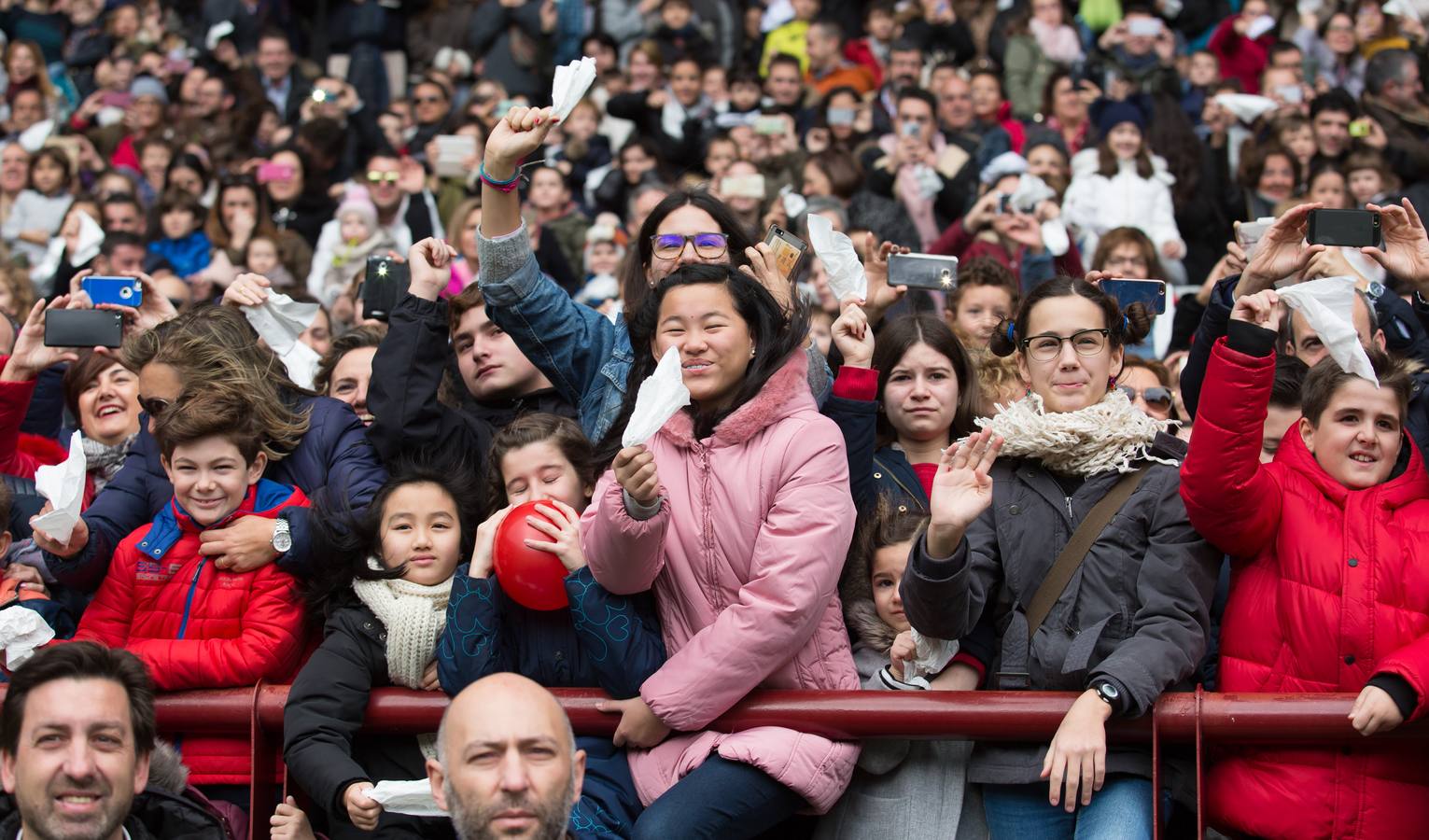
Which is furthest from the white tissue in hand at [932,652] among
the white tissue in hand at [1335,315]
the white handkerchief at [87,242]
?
the white handkerchief at [87,242]

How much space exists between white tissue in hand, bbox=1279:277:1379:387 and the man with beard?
9.85 ft

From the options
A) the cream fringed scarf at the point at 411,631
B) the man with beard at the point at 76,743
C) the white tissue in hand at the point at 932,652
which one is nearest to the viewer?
the man with beard at the point at 76,743

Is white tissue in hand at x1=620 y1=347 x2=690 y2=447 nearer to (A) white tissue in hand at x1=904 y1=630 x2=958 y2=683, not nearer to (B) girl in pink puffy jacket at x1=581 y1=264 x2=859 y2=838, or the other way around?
(B) girl in pink puffy jacket at x1=581 y1=264 x2=859 y2=838

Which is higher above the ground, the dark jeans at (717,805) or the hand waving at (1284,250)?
the hand waving at (1284,250)

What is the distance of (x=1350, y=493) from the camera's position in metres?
4.35

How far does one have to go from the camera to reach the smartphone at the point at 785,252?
16.5 feet

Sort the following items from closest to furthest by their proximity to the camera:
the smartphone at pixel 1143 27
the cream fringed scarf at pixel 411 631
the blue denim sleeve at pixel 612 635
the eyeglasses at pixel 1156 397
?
the blue denim sleeve at pixel 612 635 → the cream fringed scarf at pixel 411 631 → the eyeglasses at pixel 1156 397 → the smartphone at pixel 1143 27

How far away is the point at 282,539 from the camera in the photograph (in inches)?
189

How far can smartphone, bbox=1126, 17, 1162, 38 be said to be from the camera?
13664mm

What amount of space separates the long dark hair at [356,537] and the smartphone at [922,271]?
1626 millimetres

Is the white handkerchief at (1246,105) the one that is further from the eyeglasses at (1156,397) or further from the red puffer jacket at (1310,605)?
the red puffer jacket at (1310,605)

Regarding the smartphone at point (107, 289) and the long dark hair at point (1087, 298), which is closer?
the long dark hair at point (1087, 298)

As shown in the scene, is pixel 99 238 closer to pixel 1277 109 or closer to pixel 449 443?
pixel 449 443

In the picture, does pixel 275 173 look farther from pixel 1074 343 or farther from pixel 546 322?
pixel 1074 343
